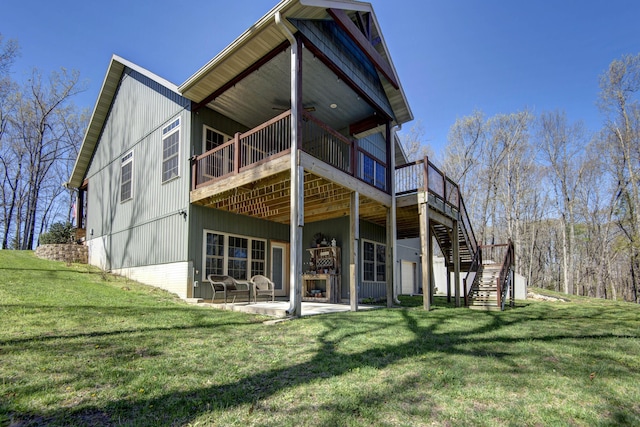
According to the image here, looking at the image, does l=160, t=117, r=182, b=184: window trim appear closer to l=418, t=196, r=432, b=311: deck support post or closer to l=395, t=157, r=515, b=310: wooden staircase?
l=395, t=157, r=515, b=310: wooden staircase

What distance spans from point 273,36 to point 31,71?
24209mm

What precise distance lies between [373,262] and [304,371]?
9.51m

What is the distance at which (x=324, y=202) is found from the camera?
10477 millimetres

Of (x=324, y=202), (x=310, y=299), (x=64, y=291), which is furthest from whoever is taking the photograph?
(x=310, y=299)

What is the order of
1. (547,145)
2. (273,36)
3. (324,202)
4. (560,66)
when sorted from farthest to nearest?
(547,145)
(560,66)
(324,202)
(273,36)

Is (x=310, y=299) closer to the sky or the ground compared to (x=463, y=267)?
closer to the ground

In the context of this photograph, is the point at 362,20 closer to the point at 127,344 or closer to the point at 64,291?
the point at 127,344

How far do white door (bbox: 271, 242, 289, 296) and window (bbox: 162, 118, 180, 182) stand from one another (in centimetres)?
385

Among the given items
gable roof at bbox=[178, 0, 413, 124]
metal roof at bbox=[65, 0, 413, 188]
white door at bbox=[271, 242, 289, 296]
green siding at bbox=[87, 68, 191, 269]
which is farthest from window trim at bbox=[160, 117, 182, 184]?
white door at bbox=[271, 242, 289, 296]

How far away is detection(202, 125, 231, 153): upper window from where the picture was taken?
10.3 metres

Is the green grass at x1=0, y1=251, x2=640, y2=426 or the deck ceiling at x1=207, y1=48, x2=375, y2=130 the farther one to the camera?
the deck ceiling at x1=207, y1=48, x2=375, y2=130

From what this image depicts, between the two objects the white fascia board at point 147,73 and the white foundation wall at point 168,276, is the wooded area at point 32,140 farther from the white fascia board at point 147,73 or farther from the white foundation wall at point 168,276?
the white foundation wall at point 168,276

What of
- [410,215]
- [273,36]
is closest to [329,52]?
[273,36]

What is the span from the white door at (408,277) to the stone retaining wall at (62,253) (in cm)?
1385
